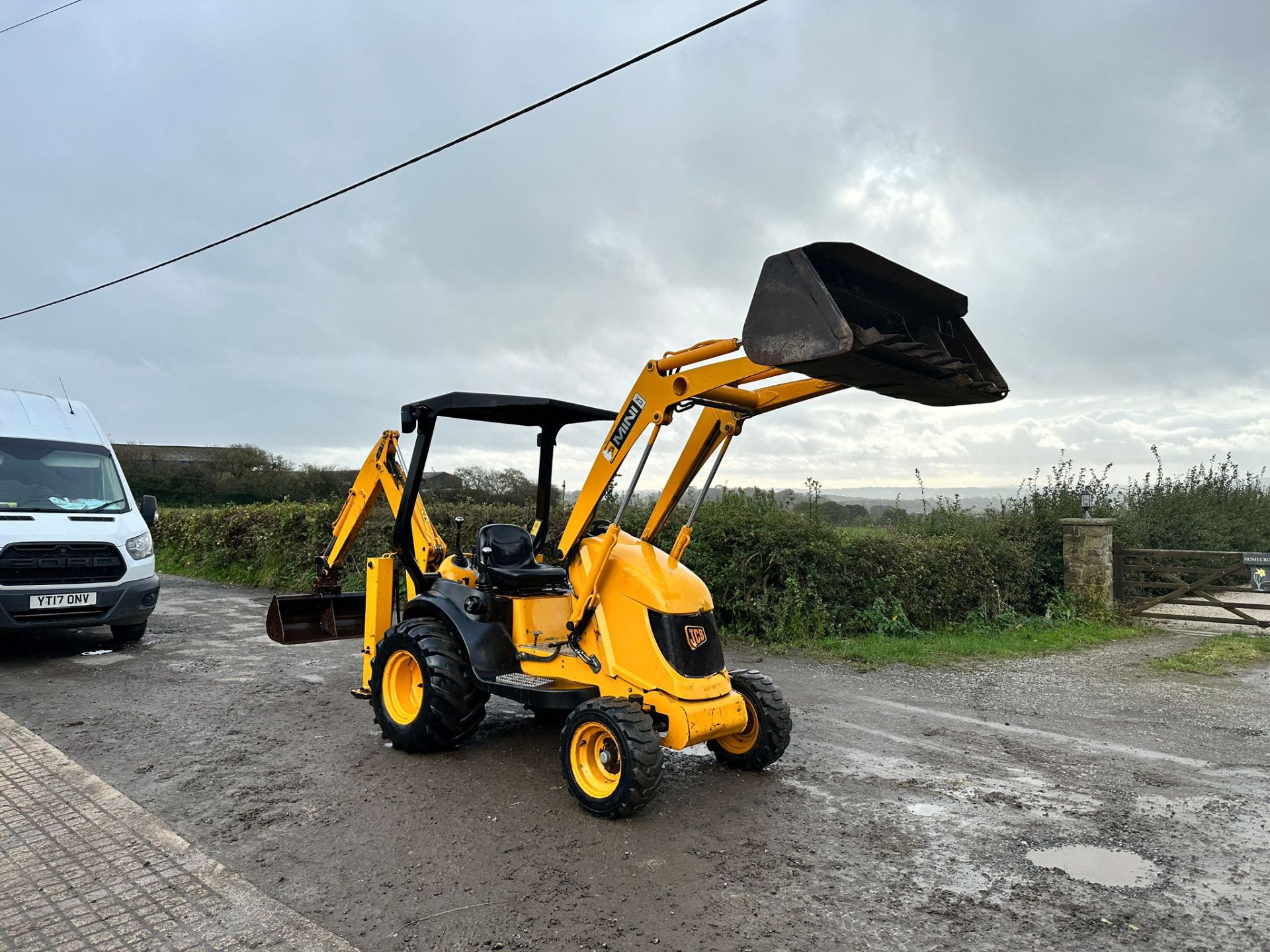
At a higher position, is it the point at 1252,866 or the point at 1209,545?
the point at 1209,545

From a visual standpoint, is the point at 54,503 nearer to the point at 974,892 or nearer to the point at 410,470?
the point at 410,470

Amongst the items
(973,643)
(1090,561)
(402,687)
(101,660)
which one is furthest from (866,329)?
(1090,561)

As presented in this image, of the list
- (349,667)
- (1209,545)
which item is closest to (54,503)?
(349,667)

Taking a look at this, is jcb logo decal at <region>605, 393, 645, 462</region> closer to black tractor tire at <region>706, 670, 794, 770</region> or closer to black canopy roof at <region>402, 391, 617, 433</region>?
black canopy roof at <region>402, 391, 617, 433</region>

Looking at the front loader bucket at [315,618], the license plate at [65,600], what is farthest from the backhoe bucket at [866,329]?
the license plate at [65,600]

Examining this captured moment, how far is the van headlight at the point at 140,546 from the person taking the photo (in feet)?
30.0

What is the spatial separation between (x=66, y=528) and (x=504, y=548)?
5.74m

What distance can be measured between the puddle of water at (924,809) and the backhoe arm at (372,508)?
12.1ft

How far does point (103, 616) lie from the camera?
8.91 metres

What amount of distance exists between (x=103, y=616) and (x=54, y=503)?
1310mm

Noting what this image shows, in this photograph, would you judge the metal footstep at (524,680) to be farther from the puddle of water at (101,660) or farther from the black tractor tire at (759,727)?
the puddle of water at (101,660)

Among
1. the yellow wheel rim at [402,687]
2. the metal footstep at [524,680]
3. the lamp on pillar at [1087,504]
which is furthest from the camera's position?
the lamp on pillar at [1087,504]

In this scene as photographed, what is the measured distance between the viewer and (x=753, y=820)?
4602 millimetres

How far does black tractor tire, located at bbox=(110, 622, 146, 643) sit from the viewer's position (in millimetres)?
9648
